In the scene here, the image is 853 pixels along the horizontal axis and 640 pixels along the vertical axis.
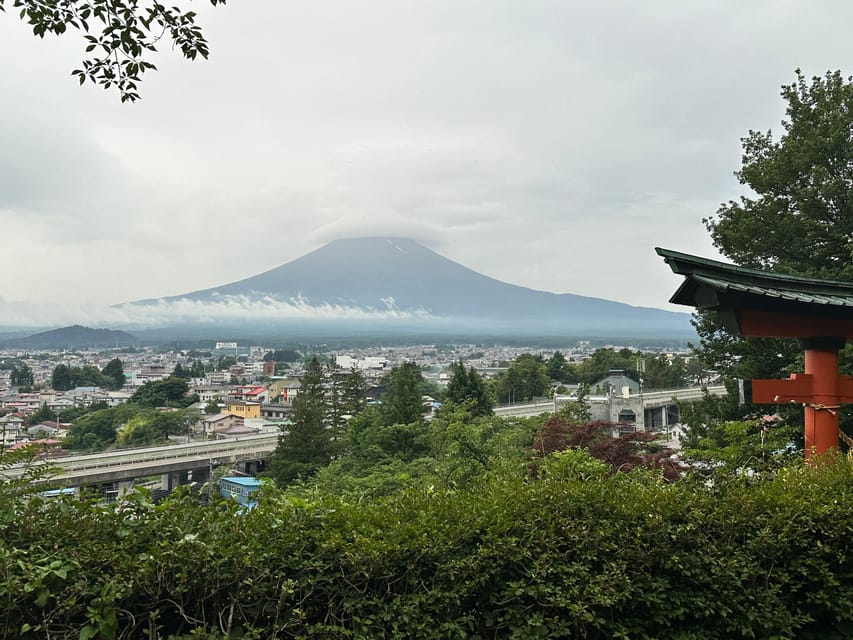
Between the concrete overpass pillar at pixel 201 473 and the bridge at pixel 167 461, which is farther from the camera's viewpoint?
the concrete overpass pillar at pixel 201 473

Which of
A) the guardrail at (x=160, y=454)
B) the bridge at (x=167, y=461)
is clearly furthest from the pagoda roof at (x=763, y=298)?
the guardrail at (x=160, y=454)

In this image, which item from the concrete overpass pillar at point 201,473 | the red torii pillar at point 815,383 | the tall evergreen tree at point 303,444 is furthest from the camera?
the concrete overpass pillar at point 201,473

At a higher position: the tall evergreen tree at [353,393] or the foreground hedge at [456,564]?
the foreground hedge at [456,564]


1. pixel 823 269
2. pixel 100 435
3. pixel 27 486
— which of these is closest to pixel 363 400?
pixel 100 435

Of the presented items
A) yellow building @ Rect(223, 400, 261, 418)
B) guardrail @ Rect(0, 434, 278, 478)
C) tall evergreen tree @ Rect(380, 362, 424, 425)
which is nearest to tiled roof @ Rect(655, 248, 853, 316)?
tall evergreen tree @ Rect(380, 362, 424, 425)

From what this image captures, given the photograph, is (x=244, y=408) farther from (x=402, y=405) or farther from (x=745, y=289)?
(x=745, y=289)

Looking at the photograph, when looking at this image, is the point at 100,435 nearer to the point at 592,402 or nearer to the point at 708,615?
the point at 592,402

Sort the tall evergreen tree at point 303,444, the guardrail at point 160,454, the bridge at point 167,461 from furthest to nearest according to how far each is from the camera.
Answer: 1. the guardrail at point 160,454
2. the bridge at point 167,461
3. the tall evergreen tree at point 303,444

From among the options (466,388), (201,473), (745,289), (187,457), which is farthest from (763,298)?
(201,473)

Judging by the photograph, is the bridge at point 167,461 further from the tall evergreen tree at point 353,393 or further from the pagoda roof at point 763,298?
the pagoda roof at point 763,298
